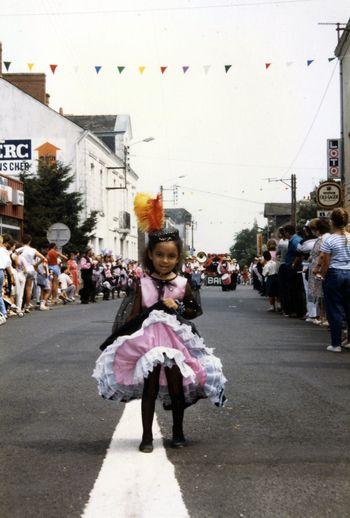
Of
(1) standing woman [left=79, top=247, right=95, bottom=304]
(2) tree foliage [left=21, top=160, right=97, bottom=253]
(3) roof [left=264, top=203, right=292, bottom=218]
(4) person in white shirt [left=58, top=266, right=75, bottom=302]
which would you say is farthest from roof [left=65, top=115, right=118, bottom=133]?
(3) roof [left=264, top=203, right=292, bottom=218]

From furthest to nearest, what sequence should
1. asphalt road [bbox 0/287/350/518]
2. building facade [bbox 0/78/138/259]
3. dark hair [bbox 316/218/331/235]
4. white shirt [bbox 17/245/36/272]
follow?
building facade [bbox 0/78/138/259] → white shirt [bbox 17/245/36/272] → dark hair [bbox 316/218/331/235] → asphalt road [bbox 0/287/350/518]

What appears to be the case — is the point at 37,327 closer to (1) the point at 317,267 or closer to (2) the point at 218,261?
(1) the point at 317,267

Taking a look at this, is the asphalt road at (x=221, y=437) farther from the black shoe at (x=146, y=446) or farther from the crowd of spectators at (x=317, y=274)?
the crowd of spectators at (x=317, y=274)

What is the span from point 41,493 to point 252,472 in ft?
3.52

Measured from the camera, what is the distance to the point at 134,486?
3.65 metres

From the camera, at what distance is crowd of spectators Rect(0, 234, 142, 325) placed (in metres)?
17.7

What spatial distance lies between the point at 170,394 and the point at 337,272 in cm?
561

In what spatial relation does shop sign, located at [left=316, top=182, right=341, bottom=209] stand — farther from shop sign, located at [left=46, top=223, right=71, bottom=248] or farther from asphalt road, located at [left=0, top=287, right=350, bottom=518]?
shop sign, located at [left=46, top=223, right=71, bottom=248]

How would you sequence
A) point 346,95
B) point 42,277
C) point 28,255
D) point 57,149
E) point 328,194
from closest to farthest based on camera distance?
1. point 28,255
2. point 328,194
3. point 42,277
4. point 346,95
5. point 57,149

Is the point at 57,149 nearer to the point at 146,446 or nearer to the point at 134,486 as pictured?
the point at 146,446

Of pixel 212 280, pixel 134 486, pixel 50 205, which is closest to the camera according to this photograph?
pixel 134 486

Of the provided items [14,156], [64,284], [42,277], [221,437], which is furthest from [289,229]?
[14,156]

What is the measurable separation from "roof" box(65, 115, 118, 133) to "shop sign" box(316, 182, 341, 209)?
39835 mm

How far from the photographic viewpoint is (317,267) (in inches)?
406
